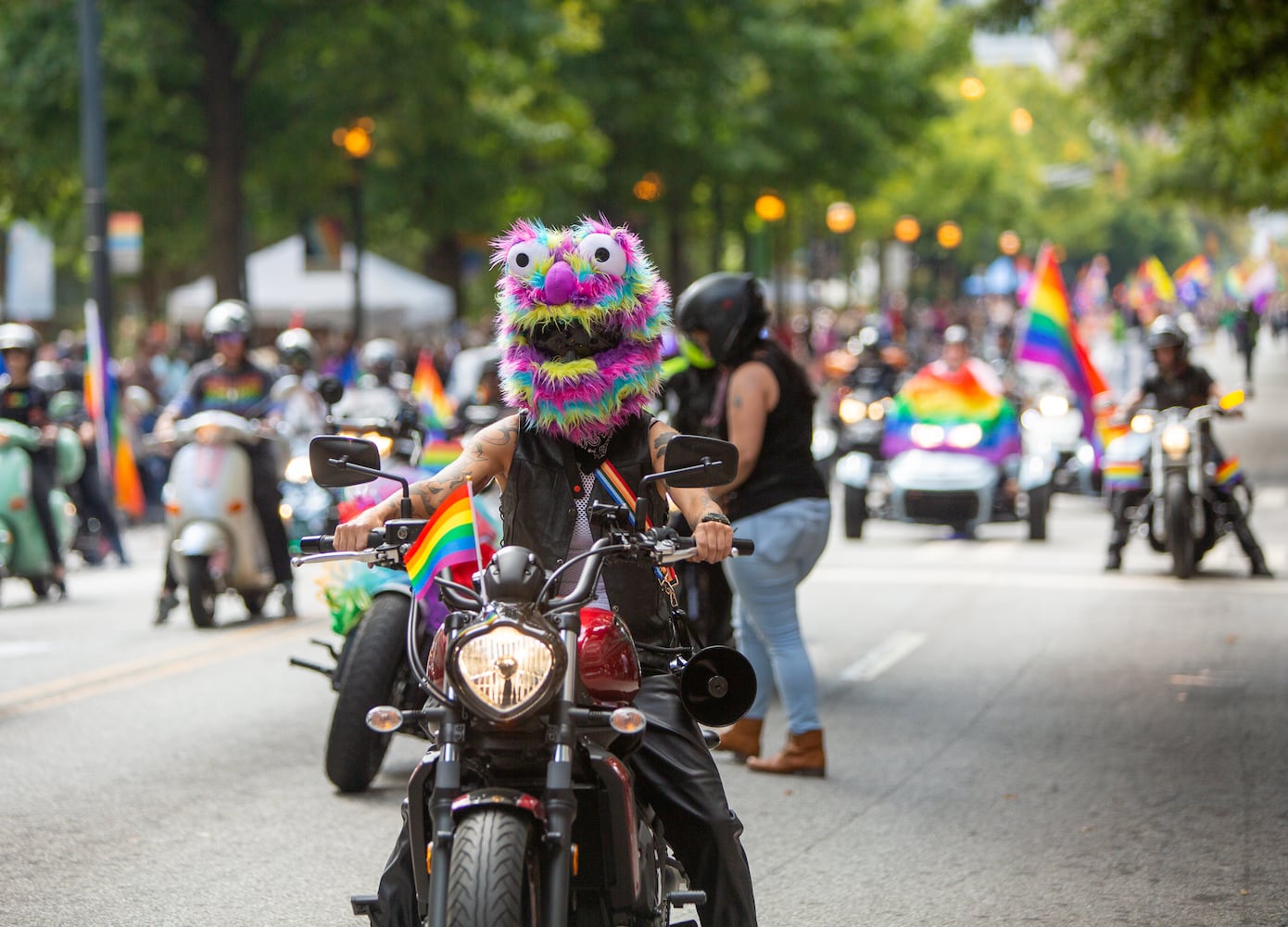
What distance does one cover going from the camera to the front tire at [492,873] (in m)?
3.67

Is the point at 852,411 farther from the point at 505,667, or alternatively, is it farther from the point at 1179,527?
the point at 505,667

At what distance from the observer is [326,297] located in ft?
104

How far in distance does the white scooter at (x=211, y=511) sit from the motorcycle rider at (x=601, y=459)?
7.32 metres

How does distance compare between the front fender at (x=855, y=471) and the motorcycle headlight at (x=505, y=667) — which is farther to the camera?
the front fender at (x=855, y=471)

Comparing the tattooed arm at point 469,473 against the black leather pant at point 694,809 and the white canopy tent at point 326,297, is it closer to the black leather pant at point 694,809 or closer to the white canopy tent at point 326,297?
the black leather pant at point 694,809

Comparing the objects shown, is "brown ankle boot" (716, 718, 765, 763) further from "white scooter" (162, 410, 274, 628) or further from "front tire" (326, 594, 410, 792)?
"white scooter" (162, 410, 274, 628)

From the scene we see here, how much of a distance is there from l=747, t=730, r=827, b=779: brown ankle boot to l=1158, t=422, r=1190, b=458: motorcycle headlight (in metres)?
6.99

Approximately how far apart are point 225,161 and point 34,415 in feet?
33.8

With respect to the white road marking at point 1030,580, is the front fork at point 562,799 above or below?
above

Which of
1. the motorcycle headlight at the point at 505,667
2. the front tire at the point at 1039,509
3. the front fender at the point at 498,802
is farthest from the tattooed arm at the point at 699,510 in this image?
the front tire at the point at 1039,509

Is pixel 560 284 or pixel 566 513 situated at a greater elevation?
pixel 560 284

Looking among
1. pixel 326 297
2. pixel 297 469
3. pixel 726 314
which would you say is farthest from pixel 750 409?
pixel 326 297

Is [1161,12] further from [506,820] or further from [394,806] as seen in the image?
[506,820]

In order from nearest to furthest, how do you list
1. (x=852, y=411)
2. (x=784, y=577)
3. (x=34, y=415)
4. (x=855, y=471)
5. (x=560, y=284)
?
(x=560, y=284) → (x=784, y=577) → (x=34, y=415) → (x=855, y=471) → (x=852, y=411)
